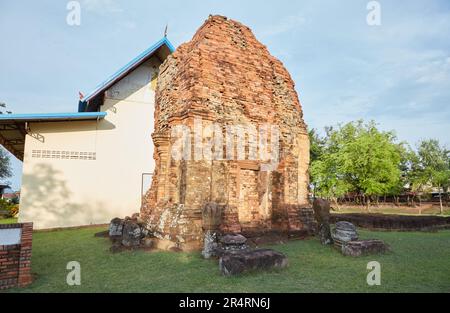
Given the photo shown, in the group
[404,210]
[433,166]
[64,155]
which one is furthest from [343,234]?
[433,166]

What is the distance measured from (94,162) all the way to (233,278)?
417 inches

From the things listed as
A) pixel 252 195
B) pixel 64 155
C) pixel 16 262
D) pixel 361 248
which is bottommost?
pixel 361 248

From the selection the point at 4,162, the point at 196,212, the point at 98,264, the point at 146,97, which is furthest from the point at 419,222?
the point at 4,162

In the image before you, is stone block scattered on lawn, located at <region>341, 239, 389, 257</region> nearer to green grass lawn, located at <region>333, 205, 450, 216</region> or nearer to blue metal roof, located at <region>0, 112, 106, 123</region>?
blue metal roof, located at <region>0, 112, 106, 123</region>

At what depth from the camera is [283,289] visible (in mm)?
4734

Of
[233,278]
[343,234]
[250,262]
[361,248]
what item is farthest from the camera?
[343,234]

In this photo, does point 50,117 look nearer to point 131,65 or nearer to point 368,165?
point 131,65

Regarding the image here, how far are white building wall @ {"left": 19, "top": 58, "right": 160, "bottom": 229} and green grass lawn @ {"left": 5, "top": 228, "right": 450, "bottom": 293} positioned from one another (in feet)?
15.8

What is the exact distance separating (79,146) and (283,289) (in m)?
11.8

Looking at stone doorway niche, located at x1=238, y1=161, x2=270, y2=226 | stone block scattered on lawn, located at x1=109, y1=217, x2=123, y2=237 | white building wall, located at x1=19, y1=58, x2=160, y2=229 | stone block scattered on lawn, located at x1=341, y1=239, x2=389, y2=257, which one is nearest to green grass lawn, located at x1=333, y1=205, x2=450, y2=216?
stone doorway niche, located at x1=238, y1=161, x2=270, y2=226

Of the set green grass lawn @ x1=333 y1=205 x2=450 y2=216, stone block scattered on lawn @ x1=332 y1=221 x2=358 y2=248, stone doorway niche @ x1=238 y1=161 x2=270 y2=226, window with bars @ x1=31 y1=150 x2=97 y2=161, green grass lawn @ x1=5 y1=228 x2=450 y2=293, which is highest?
window with bars @ x1=31 y1=150 x2=97 y2=161

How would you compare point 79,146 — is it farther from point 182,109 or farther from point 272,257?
point 272,257

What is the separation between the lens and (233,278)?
5.26 m

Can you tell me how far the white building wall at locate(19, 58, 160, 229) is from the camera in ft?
40.5
